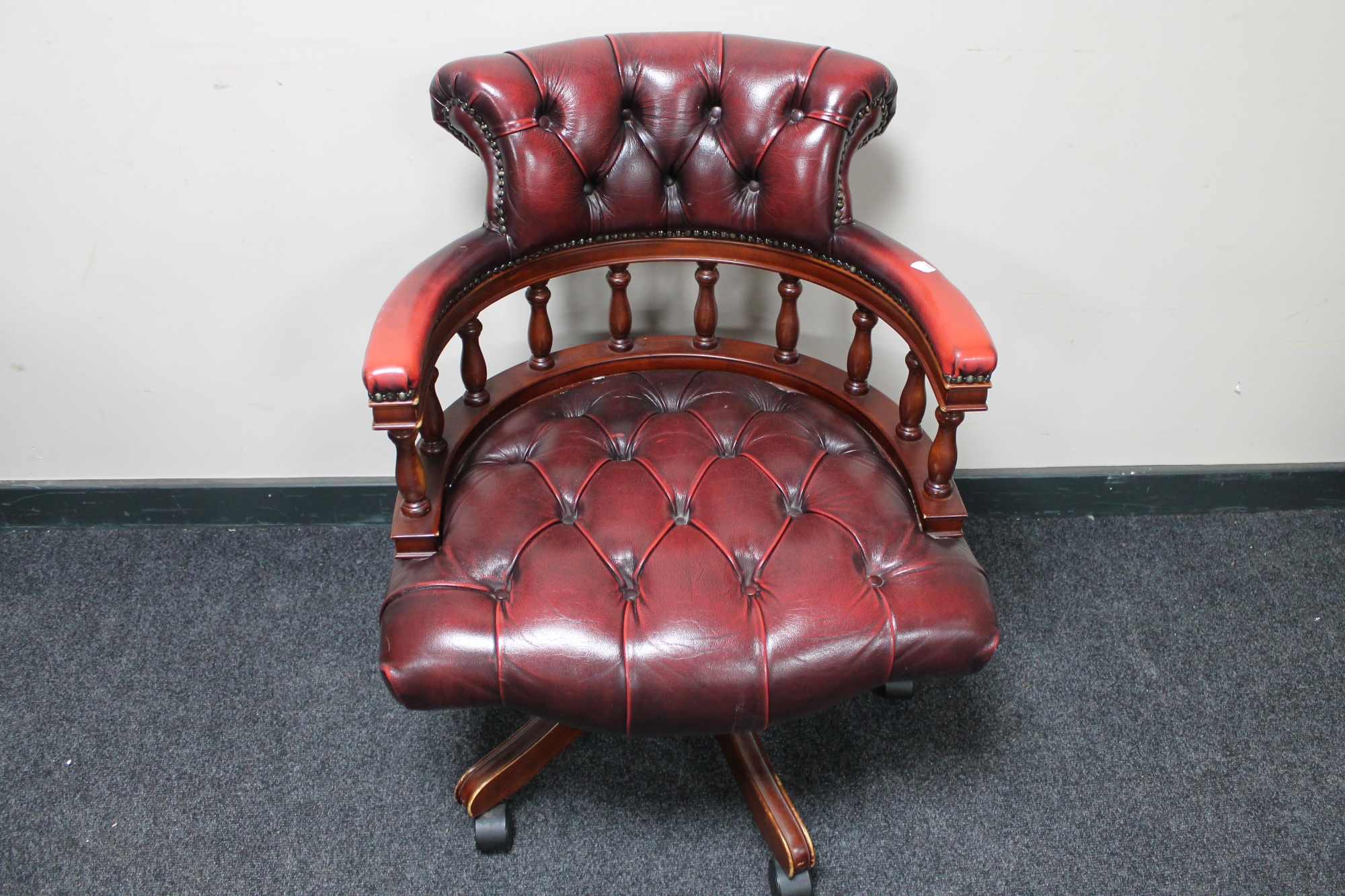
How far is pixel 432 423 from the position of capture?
3.83 ft

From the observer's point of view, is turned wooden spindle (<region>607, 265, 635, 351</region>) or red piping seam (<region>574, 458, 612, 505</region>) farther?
turned wooden spindle (<region>607, 265, 635, 351</region>)

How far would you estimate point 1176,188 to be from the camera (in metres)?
1.55

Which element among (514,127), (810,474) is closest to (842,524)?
(810,474)

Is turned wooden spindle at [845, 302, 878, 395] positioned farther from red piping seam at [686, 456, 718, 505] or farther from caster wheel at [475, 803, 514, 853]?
caster wheel at [475, 803, 514, 853]

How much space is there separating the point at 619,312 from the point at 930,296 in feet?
1.54

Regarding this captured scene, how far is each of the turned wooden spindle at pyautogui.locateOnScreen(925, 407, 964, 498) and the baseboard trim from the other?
2.57 ft

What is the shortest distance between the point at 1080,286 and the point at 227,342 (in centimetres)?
151

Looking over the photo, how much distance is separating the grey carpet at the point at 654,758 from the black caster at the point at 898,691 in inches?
0.7

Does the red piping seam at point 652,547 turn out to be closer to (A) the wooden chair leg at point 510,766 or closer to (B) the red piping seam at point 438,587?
(B) the red piping seam at point 438,587

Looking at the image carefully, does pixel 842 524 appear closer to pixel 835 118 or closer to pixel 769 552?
pixel 769 552

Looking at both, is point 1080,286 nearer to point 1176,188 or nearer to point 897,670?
point 1176,188

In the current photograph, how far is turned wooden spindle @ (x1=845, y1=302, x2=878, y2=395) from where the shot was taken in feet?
4.05

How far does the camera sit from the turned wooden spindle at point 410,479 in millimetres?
1025

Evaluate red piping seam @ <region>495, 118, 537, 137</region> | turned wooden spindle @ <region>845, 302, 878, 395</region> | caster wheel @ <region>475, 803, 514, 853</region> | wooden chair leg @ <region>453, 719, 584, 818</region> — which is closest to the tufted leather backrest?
red piping seam @ <region>495, 118, 537, 137</region>
